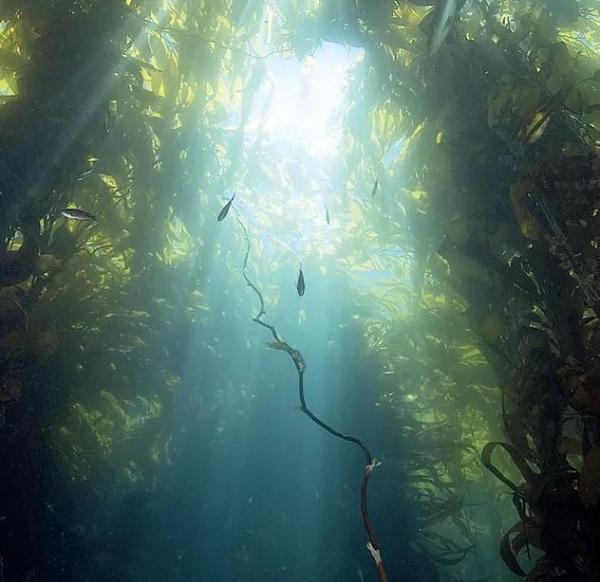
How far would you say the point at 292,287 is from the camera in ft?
18.9

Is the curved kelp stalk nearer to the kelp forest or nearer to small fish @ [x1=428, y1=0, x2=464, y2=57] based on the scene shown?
the kelp forest

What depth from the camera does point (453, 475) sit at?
5855 mm

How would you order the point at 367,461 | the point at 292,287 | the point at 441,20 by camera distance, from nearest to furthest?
the point at 367,461
the point at 441,20
the point at 292,287

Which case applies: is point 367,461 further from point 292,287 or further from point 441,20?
point 292,287

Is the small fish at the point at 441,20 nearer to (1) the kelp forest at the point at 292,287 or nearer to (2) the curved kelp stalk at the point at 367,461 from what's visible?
(1) the kelp forest at the point at 292,287

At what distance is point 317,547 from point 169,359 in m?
3.21

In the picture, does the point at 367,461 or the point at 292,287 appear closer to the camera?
the point at 367,461

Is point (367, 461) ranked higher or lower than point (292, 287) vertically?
higher

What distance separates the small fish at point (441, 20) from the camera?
2.92 meters

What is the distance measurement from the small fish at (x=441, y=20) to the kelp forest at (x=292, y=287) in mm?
19

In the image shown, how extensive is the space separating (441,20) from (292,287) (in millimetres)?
3561

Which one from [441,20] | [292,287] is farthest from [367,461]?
[292,287]

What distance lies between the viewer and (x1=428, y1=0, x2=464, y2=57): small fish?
2.92 metres

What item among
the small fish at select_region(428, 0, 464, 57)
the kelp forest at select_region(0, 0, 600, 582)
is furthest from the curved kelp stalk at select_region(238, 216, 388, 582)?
the small fish at select_region(428, 0, 464, 57)
